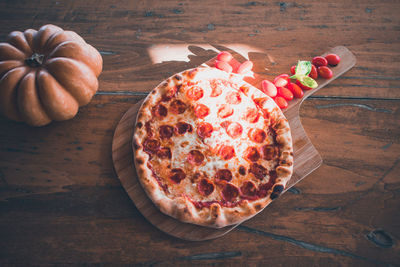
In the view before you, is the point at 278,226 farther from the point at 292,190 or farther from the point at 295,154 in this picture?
the point at 295,154

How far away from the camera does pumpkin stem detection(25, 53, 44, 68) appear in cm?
223

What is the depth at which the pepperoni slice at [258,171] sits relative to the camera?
95.3 inches

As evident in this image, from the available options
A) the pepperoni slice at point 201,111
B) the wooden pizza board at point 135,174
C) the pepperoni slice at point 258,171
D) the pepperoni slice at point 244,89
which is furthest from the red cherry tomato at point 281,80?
the pepperoni slice at point 258,171

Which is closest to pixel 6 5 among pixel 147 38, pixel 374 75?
pixel 147 38

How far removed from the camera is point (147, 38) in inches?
125

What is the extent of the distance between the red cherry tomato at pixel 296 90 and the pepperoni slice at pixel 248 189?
41.9 inches

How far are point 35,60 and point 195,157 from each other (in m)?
1.62

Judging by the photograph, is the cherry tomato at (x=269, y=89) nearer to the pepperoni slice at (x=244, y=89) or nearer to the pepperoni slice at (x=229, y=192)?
the pepperoni slice at (x=244, y=89)

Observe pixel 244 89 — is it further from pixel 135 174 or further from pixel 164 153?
pixel 135 174

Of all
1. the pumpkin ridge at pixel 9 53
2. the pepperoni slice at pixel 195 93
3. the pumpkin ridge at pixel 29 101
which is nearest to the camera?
the pumpkin ridge at pixel 29 101

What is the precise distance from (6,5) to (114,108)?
210 cm

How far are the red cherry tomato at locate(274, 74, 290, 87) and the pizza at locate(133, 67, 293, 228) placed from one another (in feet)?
0.90

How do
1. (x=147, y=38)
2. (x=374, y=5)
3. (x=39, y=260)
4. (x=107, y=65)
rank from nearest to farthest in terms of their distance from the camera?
(x=39, y=260) < (x=107, y=65) < (x=147, y=38) < (x=374, y=5)

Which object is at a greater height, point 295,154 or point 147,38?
point 147,38
